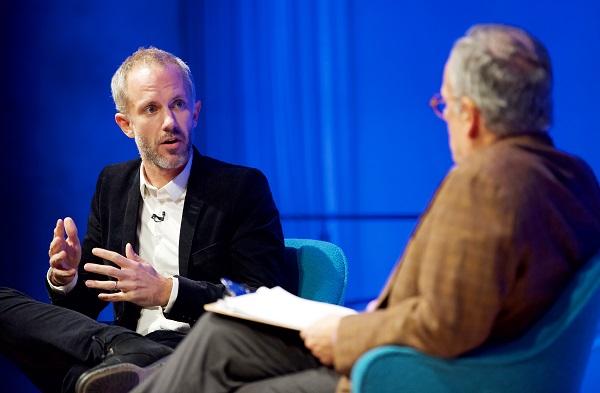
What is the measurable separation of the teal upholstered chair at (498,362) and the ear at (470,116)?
34 cm

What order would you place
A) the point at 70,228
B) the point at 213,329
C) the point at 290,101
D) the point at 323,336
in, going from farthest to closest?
the point at 290,101 → the point at 70,228 → the point at 213,329 → the point at 323,336

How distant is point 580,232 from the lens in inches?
66.4

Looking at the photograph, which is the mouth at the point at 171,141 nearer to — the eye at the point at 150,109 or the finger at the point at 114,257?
the eye at the point at 150,109

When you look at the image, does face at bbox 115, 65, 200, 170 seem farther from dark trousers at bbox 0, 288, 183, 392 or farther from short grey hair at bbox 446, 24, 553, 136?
short grey hair at bbox 446, 24, 553, 136

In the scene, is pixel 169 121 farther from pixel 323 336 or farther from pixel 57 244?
pixel 323 336

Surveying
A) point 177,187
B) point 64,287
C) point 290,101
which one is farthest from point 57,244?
point 290,101

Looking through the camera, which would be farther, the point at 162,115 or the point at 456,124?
the point at 162,115

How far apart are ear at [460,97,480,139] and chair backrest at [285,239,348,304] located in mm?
1127

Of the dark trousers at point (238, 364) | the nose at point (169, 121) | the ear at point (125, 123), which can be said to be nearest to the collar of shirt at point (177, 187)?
the nose at point (169, 121)

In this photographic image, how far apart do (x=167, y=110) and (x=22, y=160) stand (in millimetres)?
1887

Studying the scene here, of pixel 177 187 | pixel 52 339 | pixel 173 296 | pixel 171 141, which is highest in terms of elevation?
pixel 171 141

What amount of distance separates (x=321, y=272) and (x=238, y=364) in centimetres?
84

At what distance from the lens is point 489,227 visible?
1552 millimetres

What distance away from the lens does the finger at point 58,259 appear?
8.71 ft
